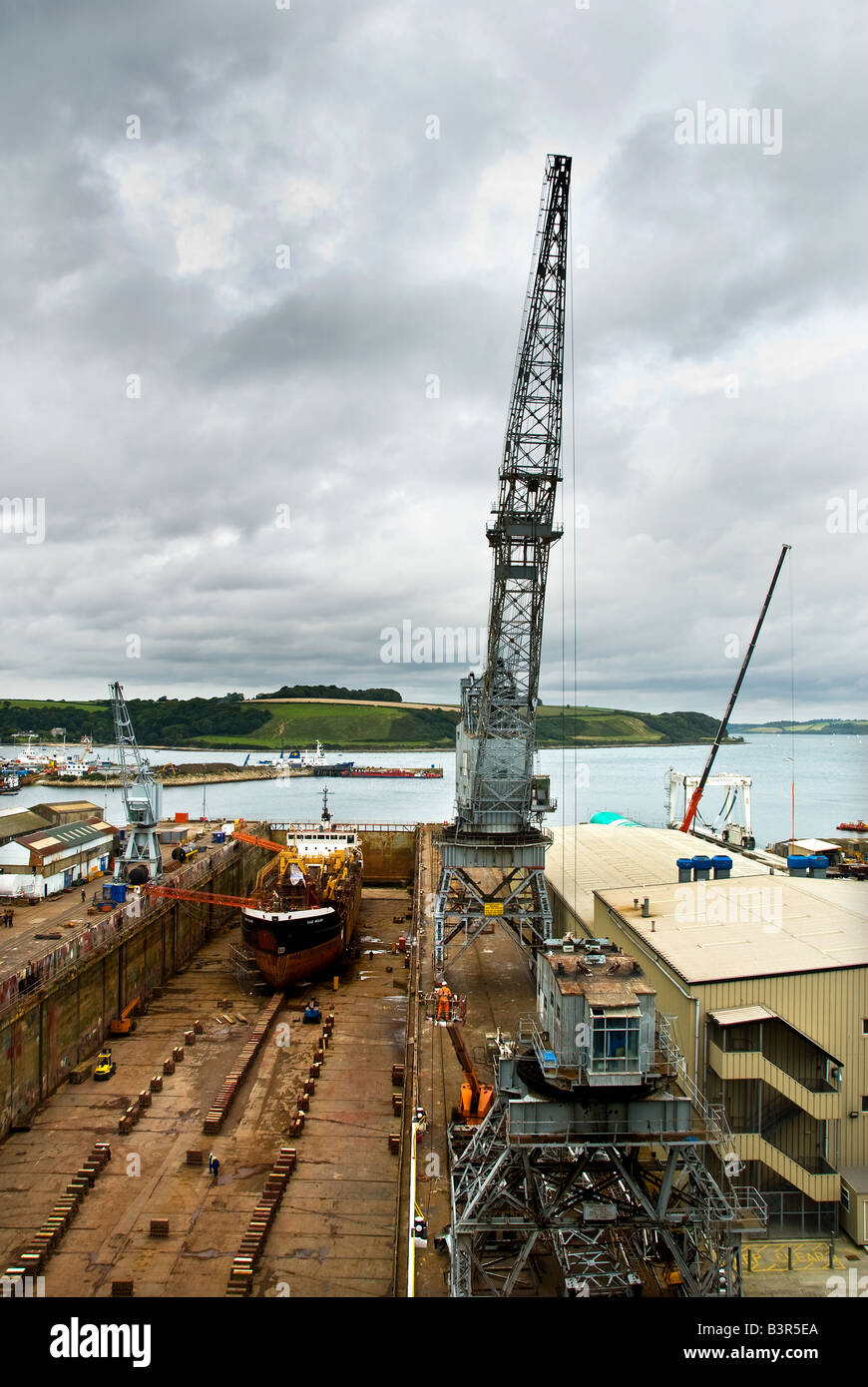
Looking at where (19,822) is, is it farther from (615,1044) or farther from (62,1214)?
(615,1044)

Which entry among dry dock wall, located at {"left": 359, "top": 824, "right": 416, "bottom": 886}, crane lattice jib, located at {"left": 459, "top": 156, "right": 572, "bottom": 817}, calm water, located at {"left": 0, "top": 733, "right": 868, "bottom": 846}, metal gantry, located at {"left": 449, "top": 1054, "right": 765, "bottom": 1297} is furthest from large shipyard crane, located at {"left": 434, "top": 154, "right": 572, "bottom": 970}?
calm water, located at {"left": 0, "top": 733, "right": 868, "bottom": 846}

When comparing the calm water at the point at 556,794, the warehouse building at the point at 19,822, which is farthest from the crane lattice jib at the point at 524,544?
the calm water at the point at 556,794

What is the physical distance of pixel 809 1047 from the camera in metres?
14.9

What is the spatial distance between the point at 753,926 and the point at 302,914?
1871cm

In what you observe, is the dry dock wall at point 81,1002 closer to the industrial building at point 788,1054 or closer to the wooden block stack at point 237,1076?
the wooden block stack at point 237,1076

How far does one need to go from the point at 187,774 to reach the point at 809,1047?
14927 cm

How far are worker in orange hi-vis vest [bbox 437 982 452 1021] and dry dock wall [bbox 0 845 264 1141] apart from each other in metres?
11.5

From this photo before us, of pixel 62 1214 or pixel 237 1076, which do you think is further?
pixel 237 1076

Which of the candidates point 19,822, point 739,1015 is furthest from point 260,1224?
point 19,822

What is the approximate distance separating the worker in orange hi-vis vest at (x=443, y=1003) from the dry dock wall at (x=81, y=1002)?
11.5 meters

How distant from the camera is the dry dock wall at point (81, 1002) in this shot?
21453 millimetres

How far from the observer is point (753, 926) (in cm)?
1781
